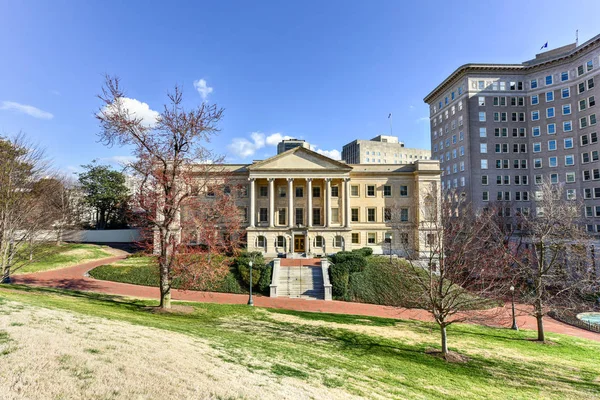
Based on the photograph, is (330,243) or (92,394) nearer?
(92,394)

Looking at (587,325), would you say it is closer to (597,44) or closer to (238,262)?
(238,262)

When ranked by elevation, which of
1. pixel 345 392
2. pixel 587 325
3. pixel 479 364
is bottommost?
pixel 587 325

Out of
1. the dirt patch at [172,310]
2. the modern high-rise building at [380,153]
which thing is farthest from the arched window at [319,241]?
the modern high-rise building at [380,153]

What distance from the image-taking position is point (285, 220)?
43344mm

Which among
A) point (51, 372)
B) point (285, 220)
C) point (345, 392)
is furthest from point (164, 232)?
point (285, 220)

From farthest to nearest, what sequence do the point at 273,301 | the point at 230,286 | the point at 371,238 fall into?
the point at 371,238, the point at 230,286, the point at 273,301

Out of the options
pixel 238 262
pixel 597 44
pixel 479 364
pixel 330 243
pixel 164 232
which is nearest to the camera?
pixel 479 364

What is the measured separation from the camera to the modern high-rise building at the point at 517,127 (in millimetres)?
49219

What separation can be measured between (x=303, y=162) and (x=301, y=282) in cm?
1808

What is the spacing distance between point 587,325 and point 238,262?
28.9 metres

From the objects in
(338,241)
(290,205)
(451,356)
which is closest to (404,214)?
(338,241)

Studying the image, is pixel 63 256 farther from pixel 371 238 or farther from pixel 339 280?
pixel 371 238

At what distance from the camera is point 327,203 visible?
135 feet

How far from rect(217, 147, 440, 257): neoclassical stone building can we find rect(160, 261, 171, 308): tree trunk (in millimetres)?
22497
